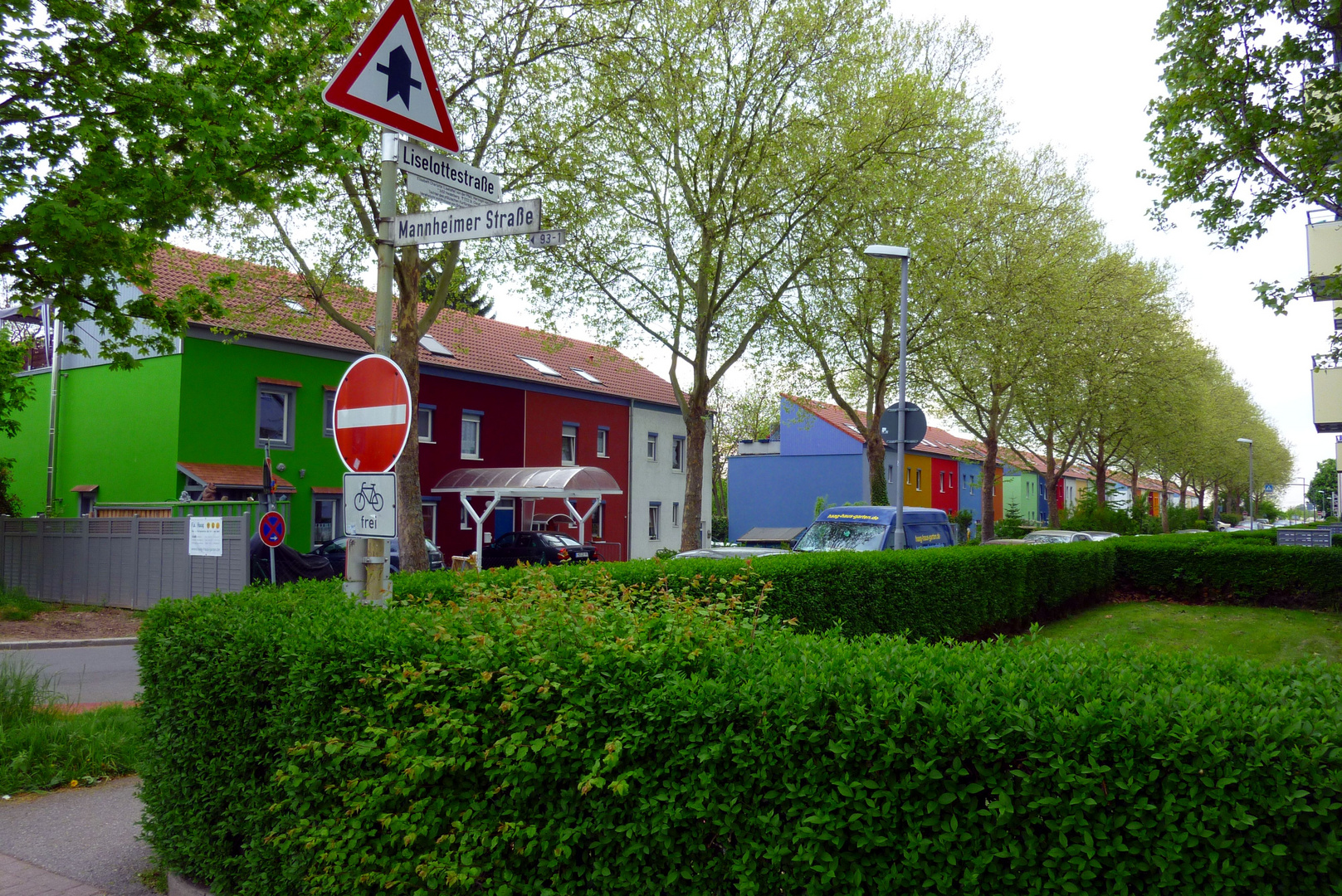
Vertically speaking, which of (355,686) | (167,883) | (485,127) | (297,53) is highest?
(485,127)

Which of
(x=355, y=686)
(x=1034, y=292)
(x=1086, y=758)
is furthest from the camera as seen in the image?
Answer: (x=1034, y=292)

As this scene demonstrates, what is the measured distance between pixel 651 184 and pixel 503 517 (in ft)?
50.4

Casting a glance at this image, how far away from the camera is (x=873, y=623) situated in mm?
11312

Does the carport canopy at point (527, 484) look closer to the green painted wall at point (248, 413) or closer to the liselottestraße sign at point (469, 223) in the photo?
the green painted wall at point (248, 413)

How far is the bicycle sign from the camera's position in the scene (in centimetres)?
466

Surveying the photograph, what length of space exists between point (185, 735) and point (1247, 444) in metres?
76.5

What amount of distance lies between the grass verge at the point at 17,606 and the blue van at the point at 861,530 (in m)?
14.6

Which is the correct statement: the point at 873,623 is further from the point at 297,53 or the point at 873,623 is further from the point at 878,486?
the point at 878,486

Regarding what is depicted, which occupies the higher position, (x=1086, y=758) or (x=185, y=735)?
(x=1086, y=758)

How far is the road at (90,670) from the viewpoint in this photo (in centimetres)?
A: 1079

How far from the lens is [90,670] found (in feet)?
43.4

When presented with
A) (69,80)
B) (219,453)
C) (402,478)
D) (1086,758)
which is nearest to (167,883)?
(1086,758)

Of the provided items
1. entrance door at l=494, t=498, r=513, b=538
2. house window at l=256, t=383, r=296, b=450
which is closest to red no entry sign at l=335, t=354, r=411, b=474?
house window at l=256, t=383, r=296, b=450

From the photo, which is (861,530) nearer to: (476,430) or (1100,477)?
(476,430)
